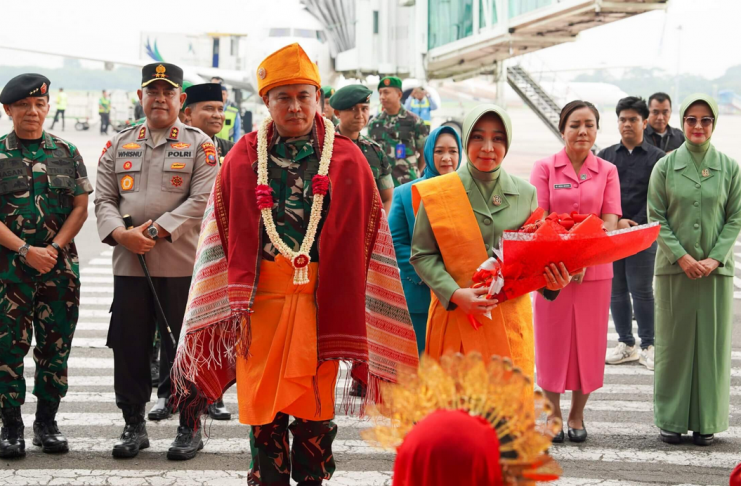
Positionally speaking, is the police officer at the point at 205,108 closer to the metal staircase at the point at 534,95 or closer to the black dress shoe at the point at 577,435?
the black dress shoe at the point at 577,435

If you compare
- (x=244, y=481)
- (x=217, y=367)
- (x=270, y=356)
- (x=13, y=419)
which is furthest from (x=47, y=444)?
(x=270, y=356)

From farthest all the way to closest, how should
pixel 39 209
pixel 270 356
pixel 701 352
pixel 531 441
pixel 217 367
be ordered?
pixel 701 352 → pixel 39 209 → pixel 217 367 → pixel 270 356 → pixel 531 441

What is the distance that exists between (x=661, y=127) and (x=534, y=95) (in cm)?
2314

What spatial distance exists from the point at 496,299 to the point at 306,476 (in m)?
1.07

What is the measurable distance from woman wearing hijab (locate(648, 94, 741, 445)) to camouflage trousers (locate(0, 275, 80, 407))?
3428 millimetres

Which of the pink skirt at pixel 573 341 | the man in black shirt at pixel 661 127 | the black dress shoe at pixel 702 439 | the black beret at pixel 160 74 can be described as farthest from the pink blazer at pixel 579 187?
the man in black shirt at pixel 661 127

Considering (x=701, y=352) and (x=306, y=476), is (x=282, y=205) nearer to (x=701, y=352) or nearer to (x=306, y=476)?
(x=306, y=476)

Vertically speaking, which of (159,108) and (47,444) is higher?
(159,108)

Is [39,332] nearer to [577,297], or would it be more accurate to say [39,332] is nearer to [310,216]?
[310,216]

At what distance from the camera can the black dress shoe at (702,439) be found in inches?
203

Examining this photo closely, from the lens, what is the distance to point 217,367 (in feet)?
12.4

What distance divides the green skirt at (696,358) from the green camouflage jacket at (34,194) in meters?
3.48

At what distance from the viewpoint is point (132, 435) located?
193 inches

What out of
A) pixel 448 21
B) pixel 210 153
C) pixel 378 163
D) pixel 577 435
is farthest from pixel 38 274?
pixel 448 21
